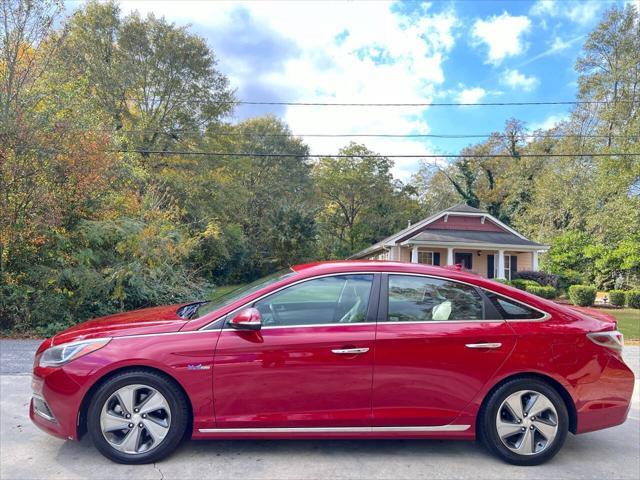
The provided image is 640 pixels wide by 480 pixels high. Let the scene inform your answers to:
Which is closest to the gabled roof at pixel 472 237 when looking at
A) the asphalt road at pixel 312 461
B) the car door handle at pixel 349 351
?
the asphalt road at pixel 312 461

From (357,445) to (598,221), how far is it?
27995 mm

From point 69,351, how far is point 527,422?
3.54 meters

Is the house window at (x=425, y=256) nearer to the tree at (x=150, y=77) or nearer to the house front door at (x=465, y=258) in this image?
the house front door at (x=465, y=258)

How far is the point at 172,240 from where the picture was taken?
11.4 m

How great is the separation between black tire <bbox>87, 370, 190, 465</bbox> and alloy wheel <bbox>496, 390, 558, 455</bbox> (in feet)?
7.97

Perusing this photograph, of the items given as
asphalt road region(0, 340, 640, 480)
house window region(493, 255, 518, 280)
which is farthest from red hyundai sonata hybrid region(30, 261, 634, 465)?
house window region(493, 255, 518, 280)

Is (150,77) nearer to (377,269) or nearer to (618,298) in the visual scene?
(377,269)

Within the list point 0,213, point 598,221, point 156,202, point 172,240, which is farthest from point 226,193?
point 598,221

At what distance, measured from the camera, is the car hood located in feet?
10.5

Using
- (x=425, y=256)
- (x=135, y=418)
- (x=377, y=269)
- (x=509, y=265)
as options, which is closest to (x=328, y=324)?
(x=377, y=269)

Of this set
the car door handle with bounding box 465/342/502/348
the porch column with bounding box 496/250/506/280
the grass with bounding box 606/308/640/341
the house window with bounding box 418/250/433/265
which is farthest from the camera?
the house window with bounding box 418/250/433/265

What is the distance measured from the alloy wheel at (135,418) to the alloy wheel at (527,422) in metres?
2.56

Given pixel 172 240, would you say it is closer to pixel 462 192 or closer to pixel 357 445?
pixel 357 445

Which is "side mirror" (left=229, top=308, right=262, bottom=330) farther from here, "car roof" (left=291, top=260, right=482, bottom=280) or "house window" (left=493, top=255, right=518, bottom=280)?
"house window" (left=493, top=255, right=518, bottom=280)
